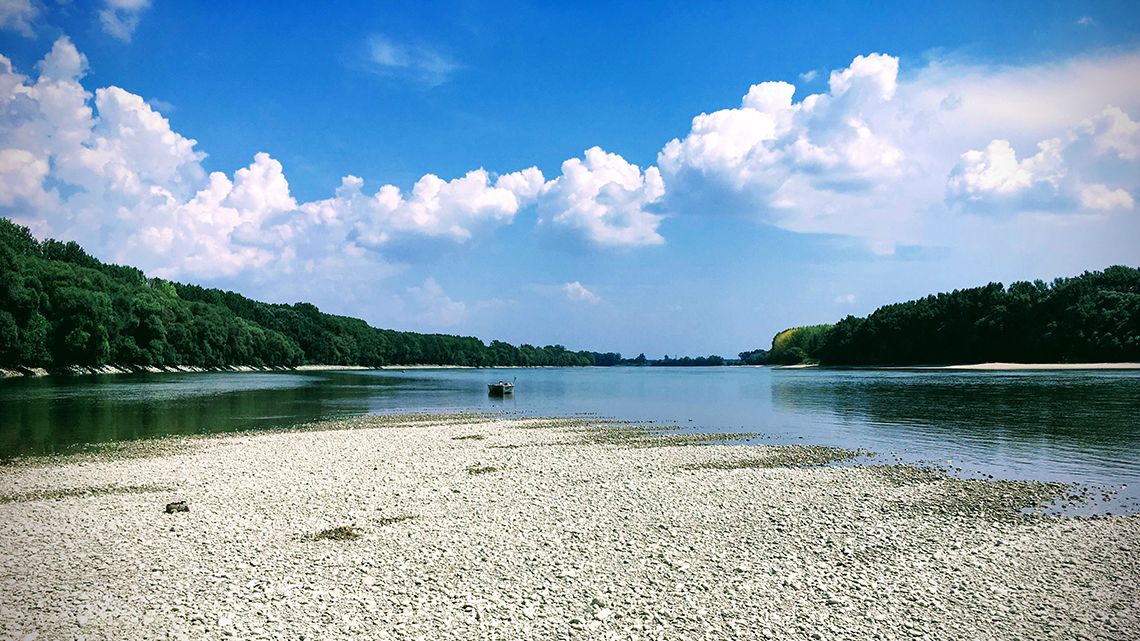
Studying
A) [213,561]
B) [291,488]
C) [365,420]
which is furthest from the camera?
[365,420]

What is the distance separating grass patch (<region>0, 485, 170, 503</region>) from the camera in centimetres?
1798

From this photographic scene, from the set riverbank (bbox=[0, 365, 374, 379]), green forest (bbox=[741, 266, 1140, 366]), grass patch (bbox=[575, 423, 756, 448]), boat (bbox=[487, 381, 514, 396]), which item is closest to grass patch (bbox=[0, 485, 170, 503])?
grass patch (bbox=[575, 423, 756, 448])

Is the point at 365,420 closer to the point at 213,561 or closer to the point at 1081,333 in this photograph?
the point at 213,561

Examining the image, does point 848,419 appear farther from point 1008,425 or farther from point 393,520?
point 393,520

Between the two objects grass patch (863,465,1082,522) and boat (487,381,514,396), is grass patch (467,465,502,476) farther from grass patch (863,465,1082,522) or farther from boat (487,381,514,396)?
boat (487,381,514,396)

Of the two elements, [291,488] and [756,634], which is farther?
[291,488]

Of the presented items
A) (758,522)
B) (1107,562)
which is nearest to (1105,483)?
(1107,562)

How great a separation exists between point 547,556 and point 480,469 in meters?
10.0

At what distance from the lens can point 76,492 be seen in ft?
61.5

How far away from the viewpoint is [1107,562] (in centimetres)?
1311

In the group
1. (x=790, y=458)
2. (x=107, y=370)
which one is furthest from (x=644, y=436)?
(x=107, y=370)

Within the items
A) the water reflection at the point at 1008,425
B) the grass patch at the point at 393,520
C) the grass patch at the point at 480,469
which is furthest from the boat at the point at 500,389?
the grass patch at the point at 393,520

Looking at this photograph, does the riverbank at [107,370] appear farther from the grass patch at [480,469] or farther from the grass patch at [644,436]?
the grass patch at [480,469]

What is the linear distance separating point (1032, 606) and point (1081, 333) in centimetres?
14016
